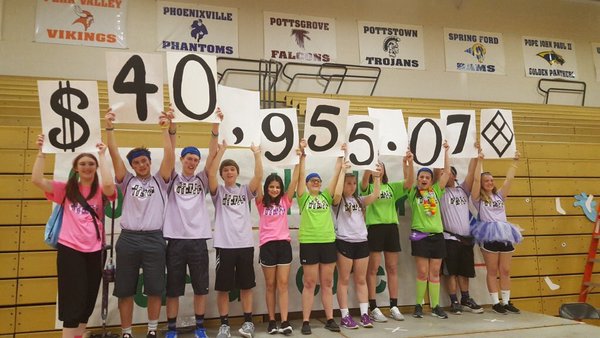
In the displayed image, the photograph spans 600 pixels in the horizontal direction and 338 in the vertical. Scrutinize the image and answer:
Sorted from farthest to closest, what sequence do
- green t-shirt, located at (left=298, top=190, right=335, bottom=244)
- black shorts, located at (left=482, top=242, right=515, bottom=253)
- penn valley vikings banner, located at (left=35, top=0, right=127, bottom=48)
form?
penn valley vikings banner, located at (left=35, top=0, right=127, bottom=48)
black shorts, located at (left=482, top=242, right=515, bottom=253)
green t-shirt, located at (left=298, top=190, right=335, bottom=244)

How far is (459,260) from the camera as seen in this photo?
4.49 metres

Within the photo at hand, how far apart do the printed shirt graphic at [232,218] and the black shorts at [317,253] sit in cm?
50

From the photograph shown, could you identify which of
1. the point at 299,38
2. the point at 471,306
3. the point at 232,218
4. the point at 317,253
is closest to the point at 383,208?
the point at 317,253

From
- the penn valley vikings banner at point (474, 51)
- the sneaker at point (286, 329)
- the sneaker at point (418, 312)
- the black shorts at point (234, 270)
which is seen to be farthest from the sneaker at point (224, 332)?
the penn valley vikings banner at point (474, 51)

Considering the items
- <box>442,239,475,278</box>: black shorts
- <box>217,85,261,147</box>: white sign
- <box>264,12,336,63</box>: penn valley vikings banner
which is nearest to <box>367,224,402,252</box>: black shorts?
<box>442,239,475,278</box>: black shorts

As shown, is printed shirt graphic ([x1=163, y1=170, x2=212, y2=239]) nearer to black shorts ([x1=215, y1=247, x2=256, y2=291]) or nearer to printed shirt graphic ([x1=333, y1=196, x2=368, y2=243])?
black shorts ([x1=215, y1=247, x2=256, y2=291])

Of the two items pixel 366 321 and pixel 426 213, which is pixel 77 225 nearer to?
pixel 366 321

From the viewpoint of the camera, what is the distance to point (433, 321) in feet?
13.1

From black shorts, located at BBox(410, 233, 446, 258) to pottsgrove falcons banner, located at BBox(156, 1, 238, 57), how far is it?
4569 mm

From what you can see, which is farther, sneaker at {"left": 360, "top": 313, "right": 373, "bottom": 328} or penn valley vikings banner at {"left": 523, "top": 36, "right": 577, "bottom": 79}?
penn valley vikings banner at {"left": 523, "top": 36, "right": 577, "bottom": 79}

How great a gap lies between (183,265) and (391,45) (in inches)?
240

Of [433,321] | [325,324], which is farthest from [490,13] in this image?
[325,324]

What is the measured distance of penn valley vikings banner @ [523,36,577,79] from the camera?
27.8 feet

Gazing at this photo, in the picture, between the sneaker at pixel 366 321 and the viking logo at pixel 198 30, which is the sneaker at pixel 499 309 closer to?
the sneaker at pixel 366 321
